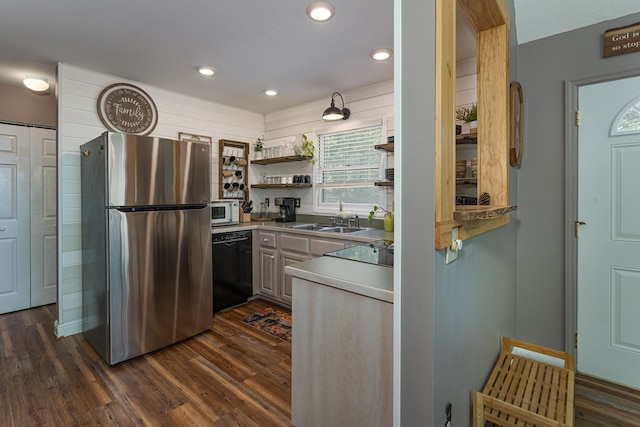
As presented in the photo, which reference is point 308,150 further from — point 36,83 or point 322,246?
point 36,83

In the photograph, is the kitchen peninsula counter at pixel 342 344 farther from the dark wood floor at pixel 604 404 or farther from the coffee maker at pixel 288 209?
the coffee maker at pixel 288 209

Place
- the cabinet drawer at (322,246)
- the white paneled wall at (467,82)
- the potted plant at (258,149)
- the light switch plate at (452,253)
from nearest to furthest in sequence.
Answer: the light switch plate at (452,253) → the white paneled wall at (467,82) → the cabinet drawer at (322,246) → the potted plant at (258,149)

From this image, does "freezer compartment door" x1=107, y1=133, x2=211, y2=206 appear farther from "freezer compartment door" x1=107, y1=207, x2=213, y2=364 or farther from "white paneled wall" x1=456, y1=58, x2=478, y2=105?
"white paneled wall" x1=456, y1=58, x2=478, y2=105

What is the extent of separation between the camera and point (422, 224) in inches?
42.2

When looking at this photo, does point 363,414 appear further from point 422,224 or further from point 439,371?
point 422,224

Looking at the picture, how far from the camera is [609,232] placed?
2.12m

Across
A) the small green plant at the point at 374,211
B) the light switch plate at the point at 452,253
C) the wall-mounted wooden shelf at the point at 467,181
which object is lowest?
the light switch plate at the point at 452,253

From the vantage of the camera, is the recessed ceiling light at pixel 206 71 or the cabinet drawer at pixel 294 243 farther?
the cabinet drawer at pixel 294 243

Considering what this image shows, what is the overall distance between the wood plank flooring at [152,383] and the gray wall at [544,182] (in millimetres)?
1945

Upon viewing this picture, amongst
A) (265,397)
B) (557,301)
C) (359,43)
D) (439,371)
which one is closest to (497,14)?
(359,43)

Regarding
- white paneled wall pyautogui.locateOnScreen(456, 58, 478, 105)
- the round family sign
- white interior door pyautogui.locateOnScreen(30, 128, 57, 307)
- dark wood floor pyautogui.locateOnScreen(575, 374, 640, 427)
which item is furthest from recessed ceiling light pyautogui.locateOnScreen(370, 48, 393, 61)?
white interior door pyautogui.locateOnScreen(30, 128, 57, 307)

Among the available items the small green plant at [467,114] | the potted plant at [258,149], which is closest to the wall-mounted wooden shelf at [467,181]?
the small green plant at [467,114]

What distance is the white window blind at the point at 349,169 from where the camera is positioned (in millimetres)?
3566

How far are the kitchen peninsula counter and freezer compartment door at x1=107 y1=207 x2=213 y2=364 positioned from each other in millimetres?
1572
